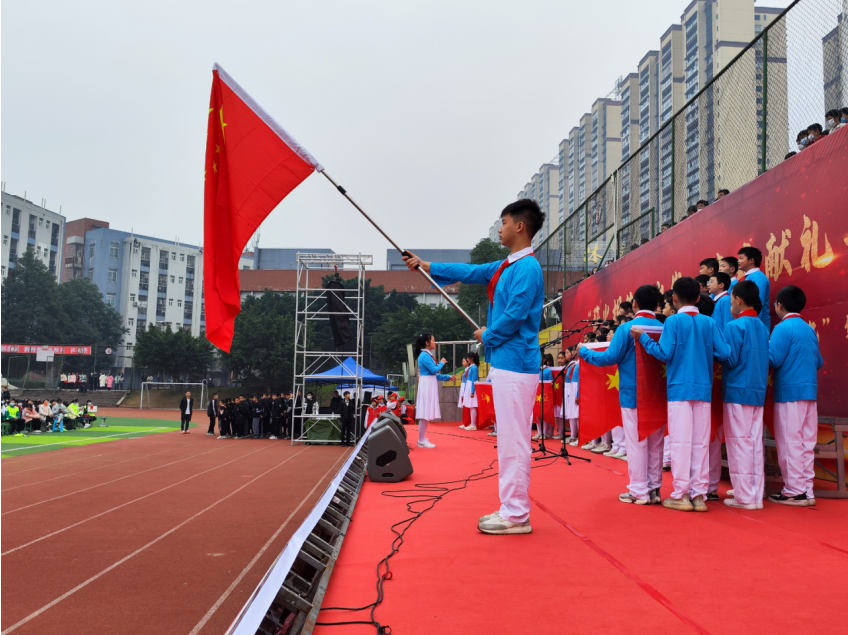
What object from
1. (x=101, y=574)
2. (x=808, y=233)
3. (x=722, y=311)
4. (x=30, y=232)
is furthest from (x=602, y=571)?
(x=30, y=232)

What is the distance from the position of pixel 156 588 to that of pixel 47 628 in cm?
68

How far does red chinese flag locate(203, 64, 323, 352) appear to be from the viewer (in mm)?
5363

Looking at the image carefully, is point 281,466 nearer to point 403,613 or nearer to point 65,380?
point 403,613

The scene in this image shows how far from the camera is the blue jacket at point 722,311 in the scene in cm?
554

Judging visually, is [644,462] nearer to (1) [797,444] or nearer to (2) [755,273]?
(1) [797,444]

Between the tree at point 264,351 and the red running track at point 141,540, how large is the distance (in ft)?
126

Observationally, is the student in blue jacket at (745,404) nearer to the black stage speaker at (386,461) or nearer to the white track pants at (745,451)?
the white track pants at (745,451)

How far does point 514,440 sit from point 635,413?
1.71 metres

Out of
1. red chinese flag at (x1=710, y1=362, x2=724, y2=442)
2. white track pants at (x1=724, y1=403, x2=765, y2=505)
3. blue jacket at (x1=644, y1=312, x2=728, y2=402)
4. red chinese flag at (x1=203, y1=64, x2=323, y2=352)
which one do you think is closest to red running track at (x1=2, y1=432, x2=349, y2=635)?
red chinese flag at (x1=203, y1=64, x2=323, y2=352)

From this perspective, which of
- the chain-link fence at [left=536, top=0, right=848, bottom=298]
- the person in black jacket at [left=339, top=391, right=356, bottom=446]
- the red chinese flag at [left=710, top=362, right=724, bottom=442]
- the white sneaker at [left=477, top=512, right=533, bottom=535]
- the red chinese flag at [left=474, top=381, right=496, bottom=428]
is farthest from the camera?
the person in black jacket at [left=339, top=391, right=356, bottom=446]

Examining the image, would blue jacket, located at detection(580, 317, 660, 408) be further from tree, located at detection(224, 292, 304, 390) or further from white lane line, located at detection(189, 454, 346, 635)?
tree, located at detection(224, 292, 304, 390)

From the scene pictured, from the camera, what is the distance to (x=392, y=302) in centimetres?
6038

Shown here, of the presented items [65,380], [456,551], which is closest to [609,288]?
[456,551]

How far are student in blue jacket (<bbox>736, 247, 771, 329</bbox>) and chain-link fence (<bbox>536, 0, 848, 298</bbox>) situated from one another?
62.7 inches
